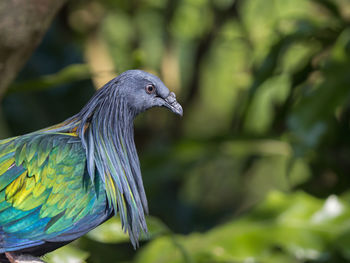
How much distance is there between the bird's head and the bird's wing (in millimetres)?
76

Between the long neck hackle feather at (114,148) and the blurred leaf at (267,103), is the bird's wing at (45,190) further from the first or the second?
the blurred leaf at (267,103)

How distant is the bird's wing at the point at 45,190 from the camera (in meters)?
0.58

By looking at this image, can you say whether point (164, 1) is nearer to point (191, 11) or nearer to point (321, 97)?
point (191, 11)

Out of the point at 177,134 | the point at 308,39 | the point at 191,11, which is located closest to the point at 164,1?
the point at 191,11

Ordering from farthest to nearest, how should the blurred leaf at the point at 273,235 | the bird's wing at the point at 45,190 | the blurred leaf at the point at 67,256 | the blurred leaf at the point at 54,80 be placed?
the blurred leaf at the point at 273,235 < the blurred leaf at the point at 54,80 < the blurred leaf at the point at 67,256 < the bird's wing at the point at 45,190

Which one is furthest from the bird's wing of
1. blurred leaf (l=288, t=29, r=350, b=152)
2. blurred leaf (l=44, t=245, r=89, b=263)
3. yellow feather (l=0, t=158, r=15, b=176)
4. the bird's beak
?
blurred leaf (l=288, t=29, r=350, b=152)

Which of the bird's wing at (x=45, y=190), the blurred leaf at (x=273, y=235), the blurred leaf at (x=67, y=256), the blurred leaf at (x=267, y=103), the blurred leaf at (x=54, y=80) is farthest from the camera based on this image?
the blurred leaf at (x=267, y=103)

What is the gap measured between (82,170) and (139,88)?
0.36 ft

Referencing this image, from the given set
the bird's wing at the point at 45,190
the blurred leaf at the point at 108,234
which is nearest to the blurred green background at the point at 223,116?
the blurred leaf at the point at 108,234

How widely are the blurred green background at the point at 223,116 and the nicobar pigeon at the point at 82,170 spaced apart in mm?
386

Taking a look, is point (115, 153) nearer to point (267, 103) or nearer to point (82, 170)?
point (82, 170)

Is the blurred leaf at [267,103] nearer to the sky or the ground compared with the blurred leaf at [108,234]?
nearer to the ground

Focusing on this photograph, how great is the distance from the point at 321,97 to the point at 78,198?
1305 millimetres

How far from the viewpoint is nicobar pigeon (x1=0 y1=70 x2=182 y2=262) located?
586mm
